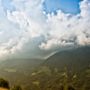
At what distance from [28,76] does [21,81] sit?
1105 millimetres

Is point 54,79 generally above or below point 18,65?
below

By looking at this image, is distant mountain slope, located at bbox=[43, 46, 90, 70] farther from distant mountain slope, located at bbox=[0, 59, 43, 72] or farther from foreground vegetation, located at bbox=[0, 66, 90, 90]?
distant mountain slope, located at bbox=[0, 59, 43, 72]

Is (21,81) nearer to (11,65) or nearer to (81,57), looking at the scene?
(11,65)

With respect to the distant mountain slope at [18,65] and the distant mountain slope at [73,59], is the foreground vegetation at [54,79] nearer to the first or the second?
the distant mountain slope at [73,59]

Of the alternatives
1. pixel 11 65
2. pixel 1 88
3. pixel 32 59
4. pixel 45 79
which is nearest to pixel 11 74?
pixel 11 65

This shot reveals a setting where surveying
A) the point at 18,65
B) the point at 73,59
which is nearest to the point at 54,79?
the point at 73,59

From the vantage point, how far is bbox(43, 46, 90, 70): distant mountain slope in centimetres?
2888

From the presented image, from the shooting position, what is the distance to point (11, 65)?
91.7ft

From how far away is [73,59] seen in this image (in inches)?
1305

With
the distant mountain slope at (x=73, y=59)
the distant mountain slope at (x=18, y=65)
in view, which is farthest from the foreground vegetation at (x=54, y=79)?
the distant mountain slope at (x=18, y=65)

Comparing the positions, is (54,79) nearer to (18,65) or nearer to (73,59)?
(73,59)

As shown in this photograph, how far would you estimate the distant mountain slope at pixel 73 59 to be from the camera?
28.9 metres

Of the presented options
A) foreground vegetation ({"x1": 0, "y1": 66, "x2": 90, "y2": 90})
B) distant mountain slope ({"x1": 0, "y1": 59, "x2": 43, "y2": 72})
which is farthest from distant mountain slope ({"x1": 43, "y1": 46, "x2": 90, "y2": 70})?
distant mountain slope ({"x1": 0, "y1": 59, "x2": 43, "y2": 72})

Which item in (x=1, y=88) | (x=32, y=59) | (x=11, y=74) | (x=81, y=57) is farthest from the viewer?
(x=81, y=57)
